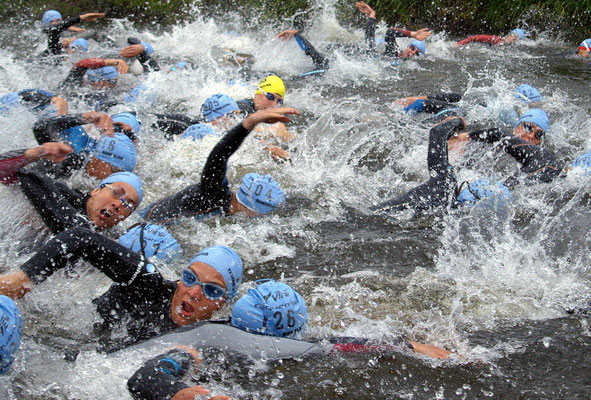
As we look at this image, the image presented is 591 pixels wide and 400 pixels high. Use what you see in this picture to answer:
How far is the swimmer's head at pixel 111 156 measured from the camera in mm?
5191

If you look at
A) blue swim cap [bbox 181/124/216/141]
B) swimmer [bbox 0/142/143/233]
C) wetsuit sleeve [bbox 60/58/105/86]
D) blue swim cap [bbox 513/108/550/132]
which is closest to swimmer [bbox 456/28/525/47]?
blue swim cap [bbox 513/108/550/132]

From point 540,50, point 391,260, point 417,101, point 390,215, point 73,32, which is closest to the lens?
point 391,260

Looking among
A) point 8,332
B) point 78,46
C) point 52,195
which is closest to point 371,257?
point 52,195

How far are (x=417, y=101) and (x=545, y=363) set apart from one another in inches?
169

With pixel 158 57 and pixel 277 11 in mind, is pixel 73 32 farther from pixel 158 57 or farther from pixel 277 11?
pixel 277 11

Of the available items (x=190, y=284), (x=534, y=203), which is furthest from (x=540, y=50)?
(x=190, y=284)

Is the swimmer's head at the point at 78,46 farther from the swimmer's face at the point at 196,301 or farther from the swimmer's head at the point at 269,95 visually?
the swimmer's face at the point at 196,301

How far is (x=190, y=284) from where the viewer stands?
3.34 metres

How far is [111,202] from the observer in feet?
13.7

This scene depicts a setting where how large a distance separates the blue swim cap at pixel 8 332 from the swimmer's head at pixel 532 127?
550cm

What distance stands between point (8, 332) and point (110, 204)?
5.09 feet

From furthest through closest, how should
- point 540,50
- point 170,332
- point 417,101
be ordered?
point 540,50 → point 417,101 → point 170,332

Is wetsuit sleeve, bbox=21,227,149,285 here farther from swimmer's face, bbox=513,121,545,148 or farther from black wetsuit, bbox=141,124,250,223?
swimmer's face, bbox=513,121,545,148

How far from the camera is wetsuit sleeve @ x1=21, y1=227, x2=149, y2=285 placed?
10.6 feet
